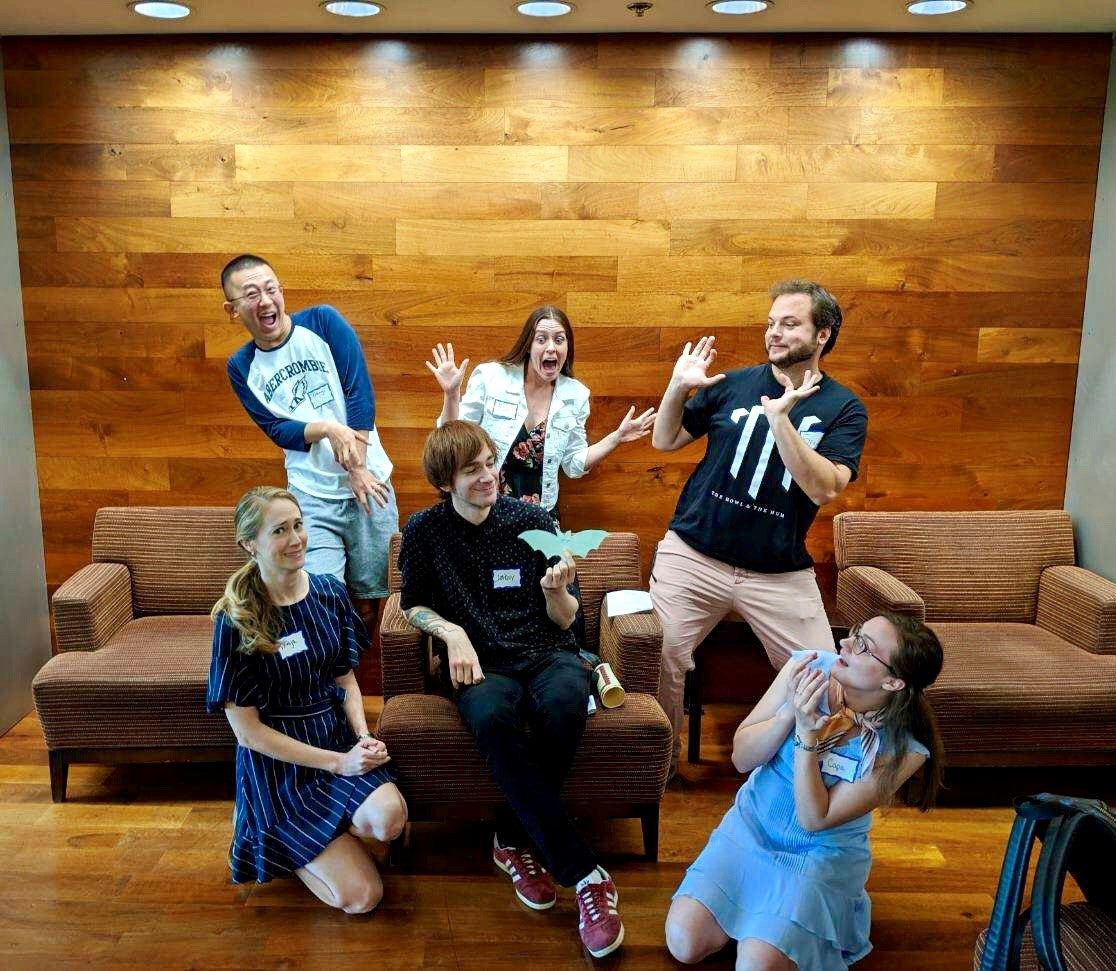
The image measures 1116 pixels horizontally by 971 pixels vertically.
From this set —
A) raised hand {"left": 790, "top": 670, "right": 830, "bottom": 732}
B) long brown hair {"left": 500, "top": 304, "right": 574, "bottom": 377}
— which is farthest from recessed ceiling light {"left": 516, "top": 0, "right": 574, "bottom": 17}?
raised hand {"left": 790, "top": 670, "right": 830, "bottom": 732}

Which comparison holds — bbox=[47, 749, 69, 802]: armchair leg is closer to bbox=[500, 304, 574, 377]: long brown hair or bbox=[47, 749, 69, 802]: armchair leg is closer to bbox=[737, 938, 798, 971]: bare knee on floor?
bbox=[500, 304, 574, 377]: long brown hair

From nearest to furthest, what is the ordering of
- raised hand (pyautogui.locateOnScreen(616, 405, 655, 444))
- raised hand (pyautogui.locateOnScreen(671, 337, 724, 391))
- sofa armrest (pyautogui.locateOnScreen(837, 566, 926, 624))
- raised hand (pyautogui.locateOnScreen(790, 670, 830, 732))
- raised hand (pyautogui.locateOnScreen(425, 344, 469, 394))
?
1. raised hand (pyautogui.locateOnScreen(790, 670, 830, 732))
2. raised hand (pyautogui.locateOnScreen(671, 337, 724, 391))
3. sofa armrest (pyautogui.locateOnScreen(837, 566, 926, 624))
4. raised hand (pyautogui.locateOnScreen(425, 344, 469, 394))
5. raised hand (pyautogui.locateOnScreen(616, 405, 655, 444))

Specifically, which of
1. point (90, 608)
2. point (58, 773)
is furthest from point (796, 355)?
point (58, 773)

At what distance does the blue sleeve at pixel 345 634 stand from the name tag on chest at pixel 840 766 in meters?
1.32

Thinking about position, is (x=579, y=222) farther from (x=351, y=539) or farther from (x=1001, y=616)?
(x=1001, y=616)

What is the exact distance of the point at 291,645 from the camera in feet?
9.57

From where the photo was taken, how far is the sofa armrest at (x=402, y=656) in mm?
3188

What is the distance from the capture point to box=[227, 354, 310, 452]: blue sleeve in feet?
11.9

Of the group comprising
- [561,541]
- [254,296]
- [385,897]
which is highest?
[254,296]

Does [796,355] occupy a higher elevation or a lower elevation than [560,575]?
higher

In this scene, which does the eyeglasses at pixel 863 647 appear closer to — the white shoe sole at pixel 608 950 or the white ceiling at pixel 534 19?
the white shoe sole at pixel 608 950

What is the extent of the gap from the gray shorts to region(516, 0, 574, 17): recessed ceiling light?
1690 millimetres

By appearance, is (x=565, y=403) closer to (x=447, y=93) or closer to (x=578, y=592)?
(x=578, y=592)

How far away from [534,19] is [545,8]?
8 cm
